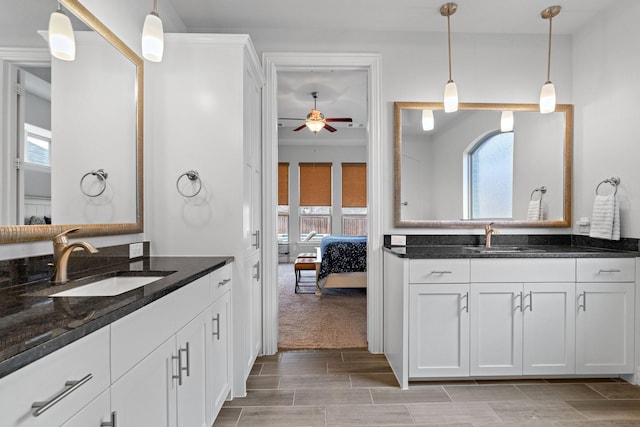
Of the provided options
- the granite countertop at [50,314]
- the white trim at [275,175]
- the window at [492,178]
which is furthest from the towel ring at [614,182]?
the granite countertop at [50,314]

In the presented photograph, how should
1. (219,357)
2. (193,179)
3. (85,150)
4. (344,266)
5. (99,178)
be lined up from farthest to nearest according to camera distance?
(344,266) < (193,179) < (219,357) < (99,178) < (85,150)

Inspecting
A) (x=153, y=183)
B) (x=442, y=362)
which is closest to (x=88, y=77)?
(x=153, y=183)

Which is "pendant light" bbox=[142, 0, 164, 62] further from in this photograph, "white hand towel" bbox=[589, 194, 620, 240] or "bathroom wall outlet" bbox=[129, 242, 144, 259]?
"white hand towel" bbox=[589, 194, 620, 240]

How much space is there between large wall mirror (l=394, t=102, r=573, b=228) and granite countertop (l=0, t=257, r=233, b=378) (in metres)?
2.03

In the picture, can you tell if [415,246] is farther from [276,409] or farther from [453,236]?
[276,409]

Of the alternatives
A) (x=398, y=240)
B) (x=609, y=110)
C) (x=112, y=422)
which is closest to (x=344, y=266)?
(x=398, y=240)

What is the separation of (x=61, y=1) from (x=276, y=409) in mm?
2305

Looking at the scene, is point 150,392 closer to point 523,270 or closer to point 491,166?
point 523,270

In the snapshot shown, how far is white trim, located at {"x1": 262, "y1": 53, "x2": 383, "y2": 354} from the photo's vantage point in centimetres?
289

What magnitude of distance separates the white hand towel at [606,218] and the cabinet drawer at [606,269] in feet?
0.68

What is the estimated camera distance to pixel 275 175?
2.94 m

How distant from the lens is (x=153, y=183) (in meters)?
2.24

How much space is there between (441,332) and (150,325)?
1.84 m

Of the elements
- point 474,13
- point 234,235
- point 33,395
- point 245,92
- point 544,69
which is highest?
point 474,13
